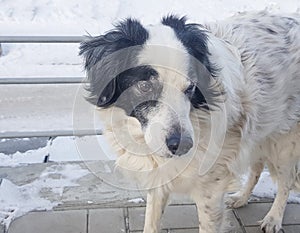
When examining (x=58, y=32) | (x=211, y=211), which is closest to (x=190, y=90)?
(x=211, y=211)

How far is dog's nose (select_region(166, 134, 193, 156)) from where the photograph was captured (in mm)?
1909

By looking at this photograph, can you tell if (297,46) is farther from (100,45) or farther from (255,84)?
(100,45)

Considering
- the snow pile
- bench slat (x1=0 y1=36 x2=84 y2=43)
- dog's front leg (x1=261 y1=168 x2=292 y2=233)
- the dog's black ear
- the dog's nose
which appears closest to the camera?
the dog's nose

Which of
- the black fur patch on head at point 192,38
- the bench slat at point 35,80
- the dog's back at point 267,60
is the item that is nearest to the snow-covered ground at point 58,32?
the bench slat at point 35,80

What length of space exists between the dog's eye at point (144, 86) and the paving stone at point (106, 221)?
1.15 m

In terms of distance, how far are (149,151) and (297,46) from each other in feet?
3.36

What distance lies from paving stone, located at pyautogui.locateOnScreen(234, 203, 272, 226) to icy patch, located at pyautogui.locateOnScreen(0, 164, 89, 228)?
1135 mm

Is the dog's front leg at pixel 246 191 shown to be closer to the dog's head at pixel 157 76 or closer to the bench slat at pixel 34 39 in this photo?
the dog's head at pixel 157 76

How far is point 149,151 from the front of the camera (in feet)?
7.43

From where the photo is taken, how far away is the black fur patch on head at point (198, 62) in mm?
2072

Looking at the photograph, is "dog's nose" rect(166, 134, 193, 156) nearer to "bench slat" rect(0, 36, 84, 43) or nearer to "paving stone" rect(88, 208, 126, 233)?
"paving stone" rect(88, 208, 126, 233)

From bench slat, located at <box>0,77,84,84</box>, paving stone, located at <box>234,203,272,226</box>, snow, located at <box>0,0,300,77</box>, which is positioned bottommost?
snow, located at <box>0,0,300,77</box>

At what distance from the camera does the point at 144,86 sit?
2004 millimetres

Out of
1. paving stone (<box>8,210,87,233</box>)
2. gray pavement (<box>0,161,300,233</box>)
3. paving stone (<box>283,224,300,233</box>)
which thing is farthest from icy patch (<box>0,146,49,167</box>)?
paving stone (<box>283,224,300,233</box>)
